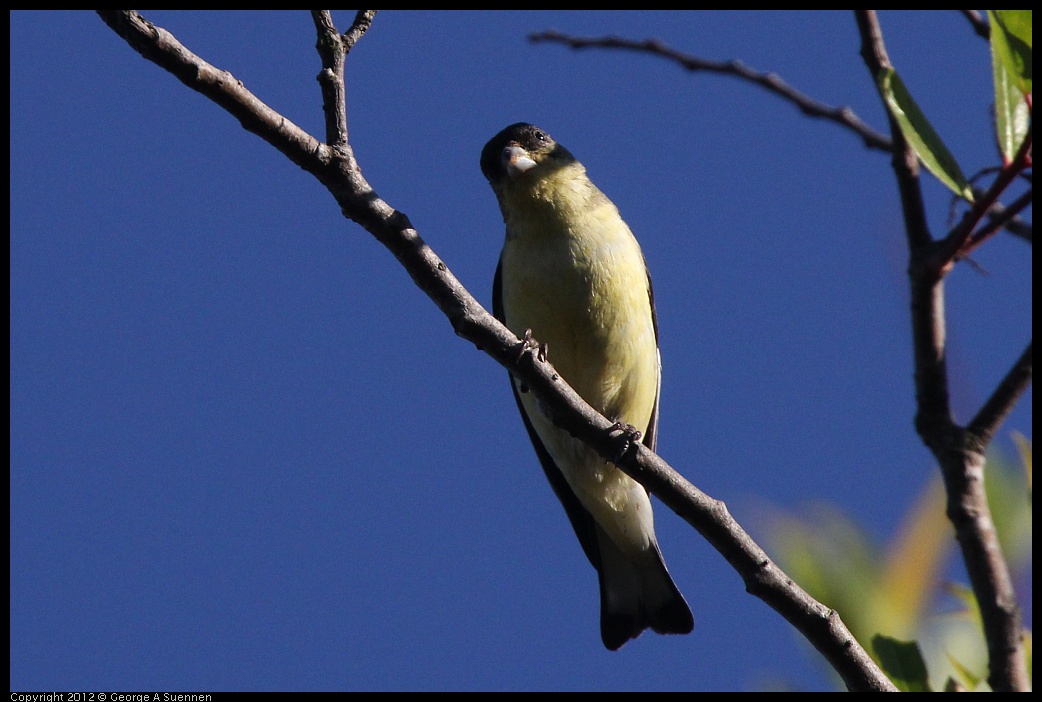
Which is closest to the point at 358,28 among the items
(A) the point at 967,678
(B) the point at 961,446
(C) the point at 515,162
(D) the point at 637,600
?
Result: (B) the point at 961,446

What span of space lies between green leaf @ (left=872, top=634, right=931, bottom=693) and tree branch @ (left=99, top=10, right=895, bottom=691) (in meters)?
0.05

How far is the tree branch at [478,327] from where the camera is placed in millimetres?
2570

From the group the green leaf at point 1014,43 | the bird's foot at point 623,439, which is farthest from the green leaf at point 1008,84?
the bird's foot at point 623,439

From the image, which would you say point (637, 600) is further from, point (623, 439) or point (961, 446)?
point (961, 446)

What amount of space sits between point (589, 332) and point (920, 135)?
2540 millimetres

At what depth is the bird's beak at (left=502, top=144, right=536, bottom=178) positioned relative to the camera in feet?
18.6

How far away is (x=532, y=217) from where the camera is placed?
17.9 feet

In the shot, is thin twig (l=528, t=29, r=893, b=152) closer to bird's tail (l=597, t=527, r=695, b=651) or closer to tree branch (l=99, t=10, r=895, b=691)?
tree branch (l=99, t=10, r=895, b=691)

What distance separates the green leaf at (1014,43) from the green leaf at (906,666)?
163cm

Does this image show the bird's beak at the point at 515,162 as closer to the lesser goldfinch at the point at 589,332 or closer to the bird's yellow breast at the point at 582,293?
the lesser goldfinch at the point at 589,332

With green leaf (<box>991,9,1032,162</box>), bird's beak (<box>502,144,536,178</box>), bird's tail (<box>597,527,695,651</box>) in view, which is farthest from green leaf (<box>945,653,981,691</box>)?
bird's beak (<box>502,144,536,178</box>)

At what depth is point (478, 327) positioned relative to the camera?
9.73 feet

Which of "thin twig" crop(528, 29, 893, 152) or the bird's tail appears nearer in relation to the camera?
"thin twig" crop(528, 29, 893, 152)

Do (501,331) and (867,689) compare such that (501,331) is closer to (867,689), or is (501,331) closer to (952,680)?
(867,689)
